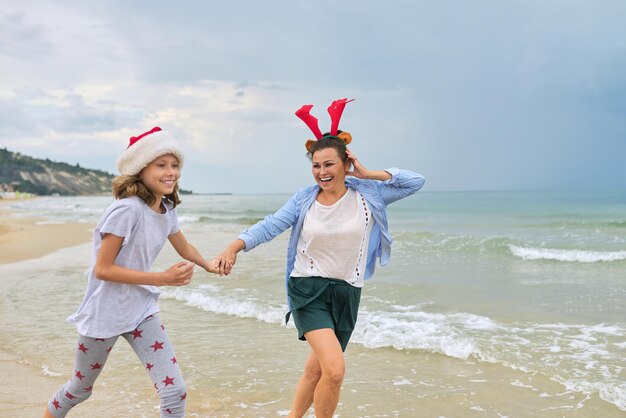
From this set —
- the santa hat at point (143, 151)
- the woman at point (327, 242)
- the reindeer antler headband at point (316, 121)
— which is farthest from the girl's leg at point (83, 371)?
the reindeer antler headband at point (316, 121)

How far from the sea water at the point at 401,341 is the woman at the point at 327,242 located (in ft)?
4.32

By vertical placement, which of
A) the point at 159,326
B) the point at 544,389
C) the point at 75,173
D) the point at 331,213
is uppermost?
the point at 75,173

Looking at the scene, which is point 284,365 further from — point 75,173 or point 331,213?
point 75,173

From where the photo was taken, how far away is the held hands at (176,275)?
10.8ft

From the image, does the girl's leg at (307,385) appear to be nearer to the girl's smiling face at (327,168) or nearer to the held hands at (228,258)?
the held hands at (228,258)

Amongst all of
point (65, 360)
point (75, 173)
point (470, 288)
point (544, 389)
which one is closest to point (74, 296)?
point (65, 360)

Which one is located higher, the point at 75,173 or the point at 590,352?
the point at 75,173

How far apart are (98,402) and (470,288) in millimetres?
7672

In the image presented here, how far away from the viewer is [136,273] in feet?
10.8

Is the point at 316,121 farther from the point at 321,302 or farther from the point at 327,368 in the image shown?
the point at 327,368

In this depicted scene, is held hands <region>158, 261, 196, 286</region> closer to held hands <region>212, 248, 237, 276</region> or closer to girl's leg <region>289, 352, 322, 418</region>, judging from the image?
held hands <region>212, 248, 237, 276</region>

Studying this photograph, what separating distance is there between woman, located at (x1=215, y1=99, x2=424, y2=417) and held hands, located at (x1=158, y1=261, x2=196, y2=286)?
1.52ft

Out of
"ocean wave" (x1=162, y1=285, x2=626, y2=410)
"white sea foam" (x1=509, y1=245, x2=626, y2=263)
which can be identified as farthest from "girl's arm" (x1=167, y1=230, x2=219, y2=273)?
"white sea foam" (x1=509, y1=245, x2=626, y2=263)

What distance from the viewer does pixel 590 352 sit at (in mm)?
6609
